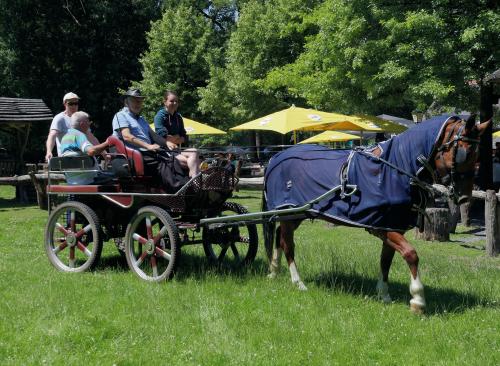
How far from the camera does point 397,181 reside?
610 centimetres

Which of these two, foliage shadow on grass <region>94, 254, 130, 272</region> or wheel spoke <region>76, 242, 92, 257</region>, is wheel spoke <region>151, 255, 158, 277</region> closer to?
foliage shadow on grass <region>94, 254, 130, 272</region>

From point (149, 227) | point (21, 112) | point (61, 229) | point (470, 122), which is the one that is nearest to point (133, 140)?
point (149, 227)

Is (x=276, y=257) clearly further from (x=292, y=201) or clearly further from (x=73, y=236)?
(x=73, y=236)

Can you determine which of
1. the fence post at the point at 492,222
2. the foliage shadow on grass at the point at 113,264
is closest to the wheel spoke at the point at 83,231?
the foliage shadow on grass at the point at 113,264

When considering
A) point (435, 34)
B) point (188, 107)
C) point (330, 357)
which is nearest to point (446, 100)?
point (435, 34)

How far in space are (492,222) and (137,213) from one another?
671 centimetres

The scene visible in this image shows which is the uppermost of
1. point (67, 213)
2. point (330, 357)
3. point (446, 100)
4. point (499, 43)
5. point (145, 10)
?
point (145, 10)

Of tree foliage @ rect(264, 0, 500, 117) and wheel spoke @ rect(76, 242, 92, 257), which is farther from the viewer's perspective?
tree foliage @ rect(264, 0, 500, 117)

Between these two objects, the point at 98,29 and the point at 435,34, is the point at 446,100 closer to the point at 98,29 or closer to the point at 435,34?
the point at 435,34

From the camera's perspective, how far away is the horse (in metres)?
5.95

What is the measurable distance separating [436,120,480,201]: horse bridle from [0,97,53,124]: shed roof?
684 inches

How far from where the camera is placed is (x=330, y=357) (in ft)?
16.2

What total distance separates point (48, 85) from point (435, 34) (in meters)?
27.2

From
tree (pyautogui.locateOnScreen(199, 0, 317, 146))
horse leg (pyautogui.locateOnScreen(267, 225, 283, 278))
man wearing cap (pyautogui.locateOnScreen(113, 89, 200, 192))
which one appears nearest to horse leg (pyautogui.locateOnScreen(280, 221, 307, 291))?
horse leg (pyautogui.locateOnScreen(267, 225, 283, 278))
